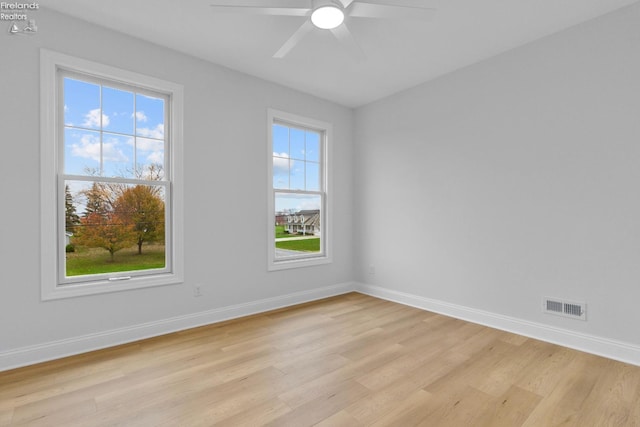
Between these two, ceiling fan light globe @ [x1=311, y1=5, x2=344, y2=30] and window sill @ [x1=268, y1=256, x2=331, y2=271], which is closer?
ceiling fan light globe @ [x1=311, y1=5, x2=344, y2=30]

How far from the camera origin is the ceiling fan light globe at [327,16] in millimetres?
2064

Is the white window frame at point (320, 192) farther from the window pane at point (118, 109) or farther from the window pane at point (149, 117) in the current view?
the window pane at point (118, 109)

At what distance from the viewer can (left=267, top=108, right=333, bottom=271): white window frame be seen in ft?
12.3

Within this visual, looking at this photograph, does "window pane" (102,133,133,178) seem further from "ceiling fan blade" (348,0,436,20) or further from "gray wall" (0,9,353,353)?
"ceiling fan blade" (348,0,436,20)

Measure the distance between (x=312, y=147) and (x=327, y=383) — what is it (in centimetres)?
310

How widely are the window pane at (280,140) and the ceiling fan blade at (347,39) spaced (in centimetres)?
167

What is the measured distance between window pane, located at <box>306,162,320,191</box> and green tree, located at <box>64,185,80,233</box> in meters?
2.59

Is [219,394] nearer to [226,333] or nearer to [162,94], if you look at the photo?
[226,333]

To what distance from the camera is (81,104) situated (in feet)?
8.80

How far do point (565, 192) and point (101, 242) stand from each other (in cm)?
416

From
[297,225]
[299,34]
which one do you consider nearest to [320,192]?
[297,225]

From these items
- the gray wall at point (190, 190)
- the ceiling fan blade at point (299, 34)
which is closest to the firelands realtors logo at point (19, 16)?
the gray wall at point (190, 190)

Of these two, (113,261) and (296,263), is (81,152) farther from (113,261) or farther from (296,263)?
(296,263)

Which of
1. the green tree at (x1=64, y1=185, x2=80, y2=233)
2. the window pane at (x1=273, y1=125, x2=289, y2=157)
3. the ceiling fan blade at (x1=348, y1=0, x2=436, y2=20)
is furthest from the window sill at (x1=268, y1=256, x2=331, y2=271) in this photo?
the ceiling fan blade at (x1=348, y1=0, x2=436, y2=20)
